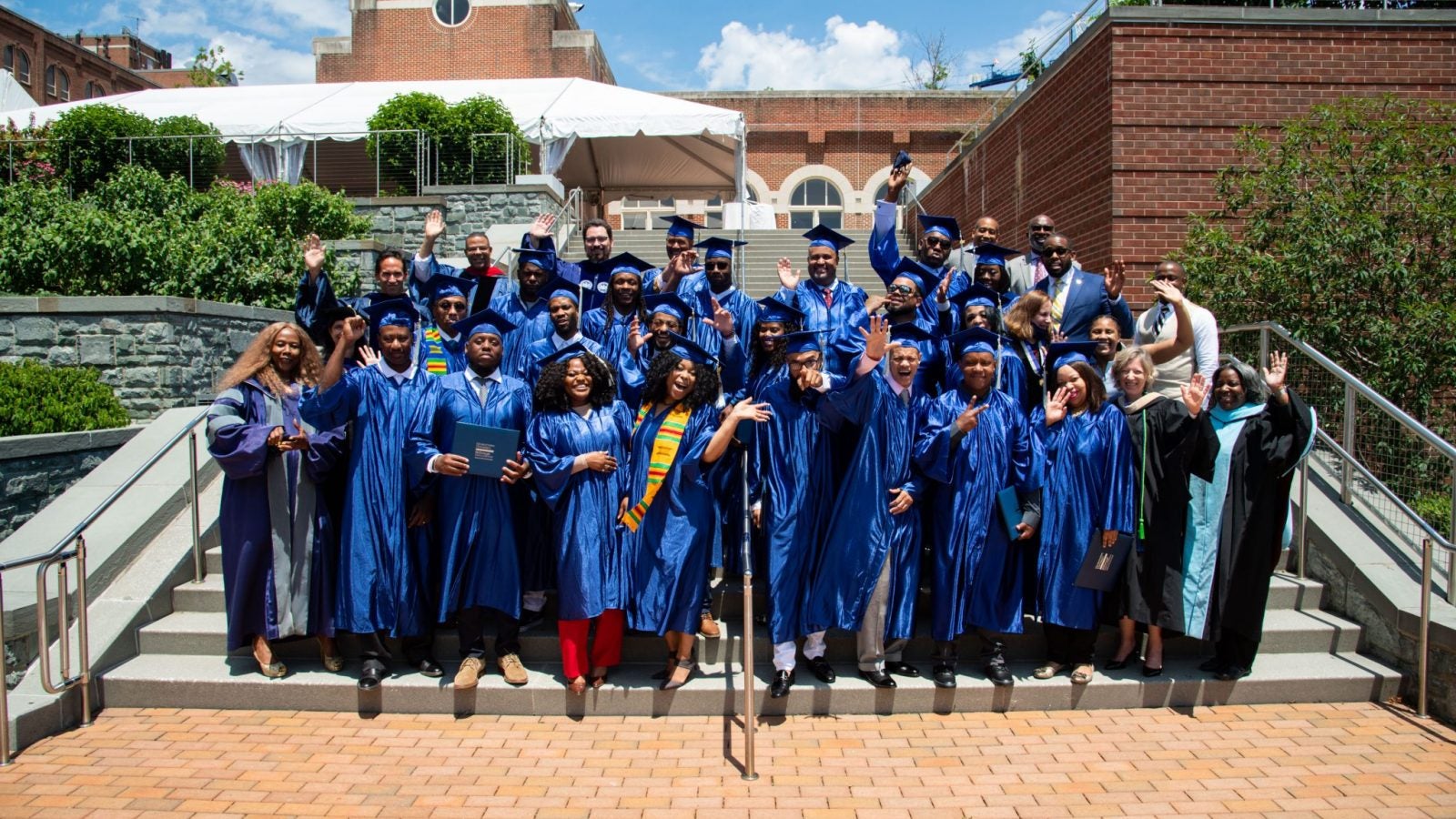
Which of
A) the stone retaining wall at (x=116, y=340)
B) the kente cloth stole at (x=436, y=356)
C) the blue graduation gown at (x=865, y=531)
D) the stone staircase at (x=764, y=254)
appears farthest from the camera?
the stone staircase at (x=764, y=254)

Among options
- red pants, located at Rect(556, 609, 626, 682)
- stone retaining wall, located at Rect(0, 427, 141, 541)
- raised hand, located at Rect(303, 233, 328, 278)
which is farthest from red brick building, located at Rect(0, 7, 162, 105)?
red pants, located at Rect(556, 609, 626, 682)

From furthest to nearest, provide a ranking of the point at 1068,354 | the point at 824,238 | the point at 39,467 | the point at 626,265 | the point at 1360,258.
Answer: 1. the point at 1360,258
2. the point at 39,467
3. the point at 626,265
4. the point at 824,238
5. the point at 1068,354

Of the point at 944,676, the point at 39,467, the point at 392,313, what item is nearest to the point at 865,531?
the point at 944,676

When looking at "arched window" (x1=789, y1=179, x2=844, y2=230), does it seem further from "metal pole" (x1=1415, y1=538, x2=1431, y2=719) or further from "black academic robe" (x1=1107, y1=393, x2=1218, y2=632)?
"metal pole" (x1=1415, y1=538, x2=1431, y2=719)

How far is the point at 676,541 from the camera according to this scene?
15.8 feet

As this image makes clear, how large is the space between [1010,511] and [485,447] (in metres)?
2.77

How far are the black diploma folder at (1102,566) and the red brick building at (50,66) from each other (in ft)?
140

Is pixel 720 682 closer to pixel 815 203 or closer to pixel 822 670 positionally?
pixel 822 670

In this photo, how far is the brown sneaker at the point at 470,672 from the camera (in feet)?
15.9

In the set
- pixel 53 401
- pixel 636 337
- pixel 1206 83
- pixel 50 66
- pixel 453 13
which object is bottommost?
pixel 53 401

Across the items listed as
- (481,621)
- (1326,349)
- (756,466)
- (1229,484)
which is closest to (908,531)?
(756,466)

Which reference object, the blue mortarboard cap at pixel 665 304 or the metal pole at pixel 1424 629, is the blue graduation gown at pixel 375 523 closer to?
the blue mortarboard cap at pixel 665 304

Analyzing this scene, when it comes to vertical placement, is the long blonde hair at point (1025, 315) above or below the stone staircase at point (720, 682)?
above

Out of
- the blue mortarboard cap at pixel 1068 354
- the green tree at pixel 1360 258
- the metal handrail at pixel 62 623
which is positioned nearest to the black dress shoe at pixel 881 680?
the blue mortarboard cap at pixel 1068 354
